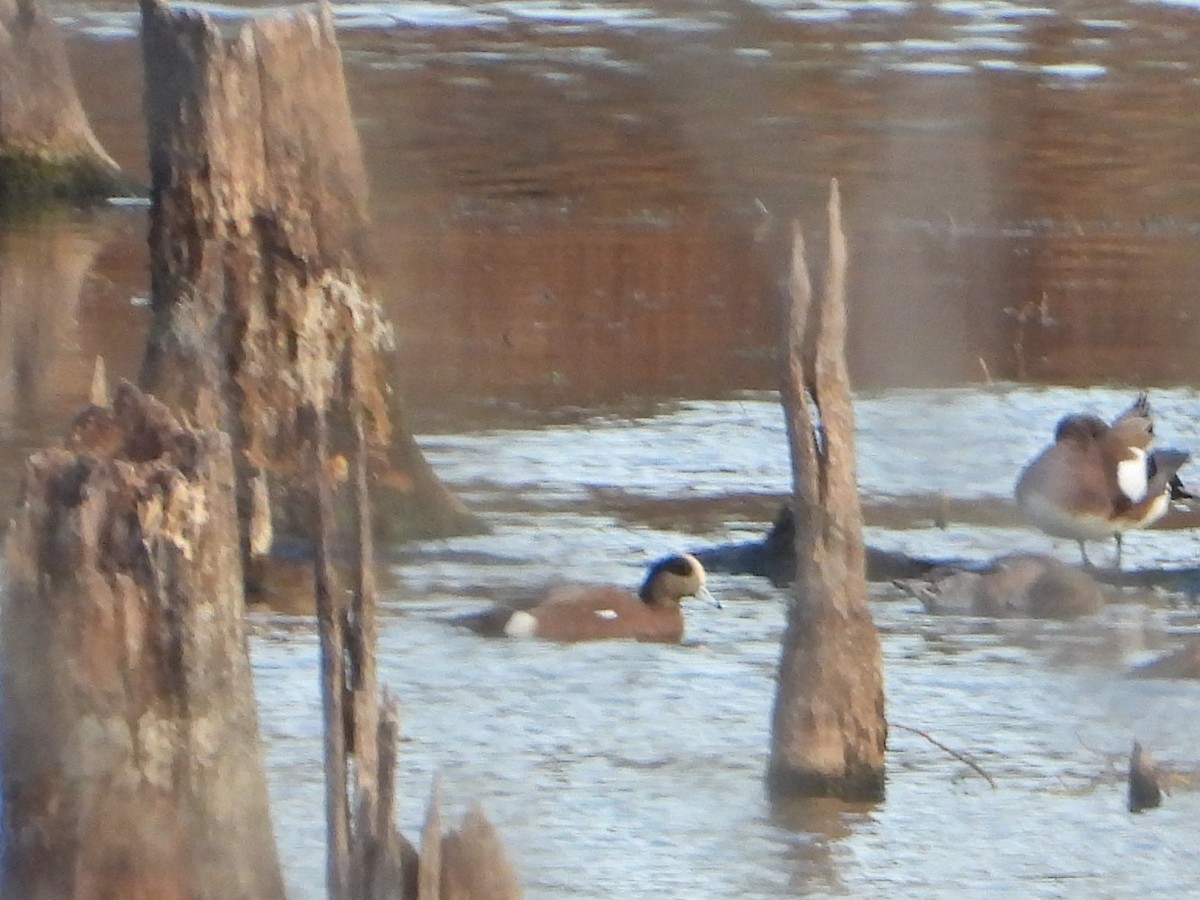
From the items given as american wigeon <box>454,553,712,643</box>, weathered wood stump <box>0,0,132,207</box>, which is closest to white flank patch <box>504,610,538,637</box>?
american wigeon <box>454,553,712,643</box>

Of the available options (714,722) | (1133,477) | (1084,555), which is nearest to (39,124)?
(1084,555)

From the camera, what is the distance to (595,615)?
26.5 ft

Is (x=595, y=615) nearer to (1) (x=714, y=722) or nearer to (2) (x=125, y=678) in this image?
(1) (x=714, y=722)

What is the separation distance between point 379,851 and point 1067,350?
954cm

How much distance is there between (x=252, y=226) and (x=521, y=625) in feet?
4.70

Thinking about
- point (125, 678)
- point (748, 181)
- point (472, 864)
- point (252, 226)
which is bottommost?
point (472, 864)

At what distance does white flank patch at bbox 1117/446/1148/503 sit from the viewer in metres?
9.12

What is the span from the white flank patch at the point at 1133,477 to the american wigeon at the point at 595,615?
5.70 ft

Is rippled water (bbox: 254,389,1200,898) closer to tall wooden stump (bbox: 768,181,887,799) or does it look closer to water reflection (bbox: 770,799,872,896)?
water reflection (bbox: 770,799,872,896)

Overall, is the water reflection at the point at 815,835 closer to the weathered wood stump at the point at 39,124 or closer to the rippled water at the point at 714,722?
the rippled water at the point at 714,722

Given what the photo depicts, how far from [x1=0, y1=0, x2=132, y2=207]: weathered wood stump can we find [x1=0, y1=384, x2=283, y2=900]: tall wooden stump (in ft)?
44.7

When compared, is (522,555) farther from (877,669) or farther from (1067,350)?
(1067,350)

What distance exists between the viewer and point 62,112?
A: 17875 mm

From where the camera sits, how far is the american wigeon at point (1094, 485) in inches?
358
